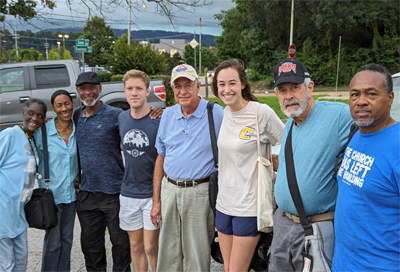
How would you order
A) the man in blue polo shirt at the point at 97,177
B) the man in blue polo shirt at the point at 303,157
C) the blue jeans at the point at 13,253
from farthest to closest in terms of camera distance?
the man in blue polo shirt at the point at 97,177
the blue jeans at the point at 13,253
the man in blue polo shirt at the point at 303,157

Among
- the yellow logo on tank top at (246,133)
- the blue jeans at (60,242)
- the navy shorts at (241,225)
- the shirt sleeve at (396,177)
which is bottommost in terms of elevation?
the blue jeans at (60,242)

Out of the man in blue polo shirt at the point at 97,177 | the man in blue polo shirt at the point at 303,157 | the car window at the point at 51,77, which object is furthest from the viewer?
the car window at the point at 51,77

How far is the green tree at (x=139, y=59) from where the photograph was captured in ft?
47.4

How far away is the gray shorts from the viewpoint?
2.23m

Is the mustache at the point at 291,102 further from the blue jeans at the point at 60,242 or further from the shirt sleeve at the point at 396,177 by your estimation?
the blue jeans at the point at 60,242

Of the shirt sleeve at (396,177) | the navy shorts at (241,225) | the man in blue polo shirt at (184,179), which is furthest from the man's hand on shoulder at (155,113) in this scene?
the shirt sleeve at (396,177)

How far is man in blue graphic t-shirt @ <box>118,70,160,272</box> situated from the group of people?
10mm

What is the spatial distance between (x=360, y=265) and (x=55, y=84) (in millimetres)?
8152

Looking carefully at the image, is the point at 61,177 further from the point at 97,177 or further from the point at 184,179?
the point at 184,179

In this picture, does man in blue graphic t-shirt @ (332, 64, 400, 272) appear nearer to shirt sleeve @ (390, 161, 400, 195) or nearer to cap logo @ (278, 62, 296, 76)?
shirt sleeve @ (390, 161, 400, 195)

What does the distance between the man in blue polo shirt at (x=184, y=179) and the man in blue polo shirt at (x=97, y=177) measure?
1.52 feet

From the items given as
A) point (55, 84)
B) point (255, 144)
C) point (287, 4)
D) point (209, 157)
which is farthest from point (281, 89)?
point (287, 4)

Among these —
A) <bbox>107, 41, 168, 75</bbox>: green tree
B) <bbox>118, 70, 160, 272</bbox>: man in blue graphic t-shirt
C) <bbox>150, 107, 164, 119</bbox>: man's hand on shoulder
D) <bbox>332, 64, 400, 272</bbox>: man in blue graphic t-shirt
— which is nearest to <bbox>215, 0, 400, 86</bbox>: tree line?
<bbox>107, 41, 168, 75</bbox>: green tree

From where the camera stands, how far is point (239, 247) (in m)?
2.63
